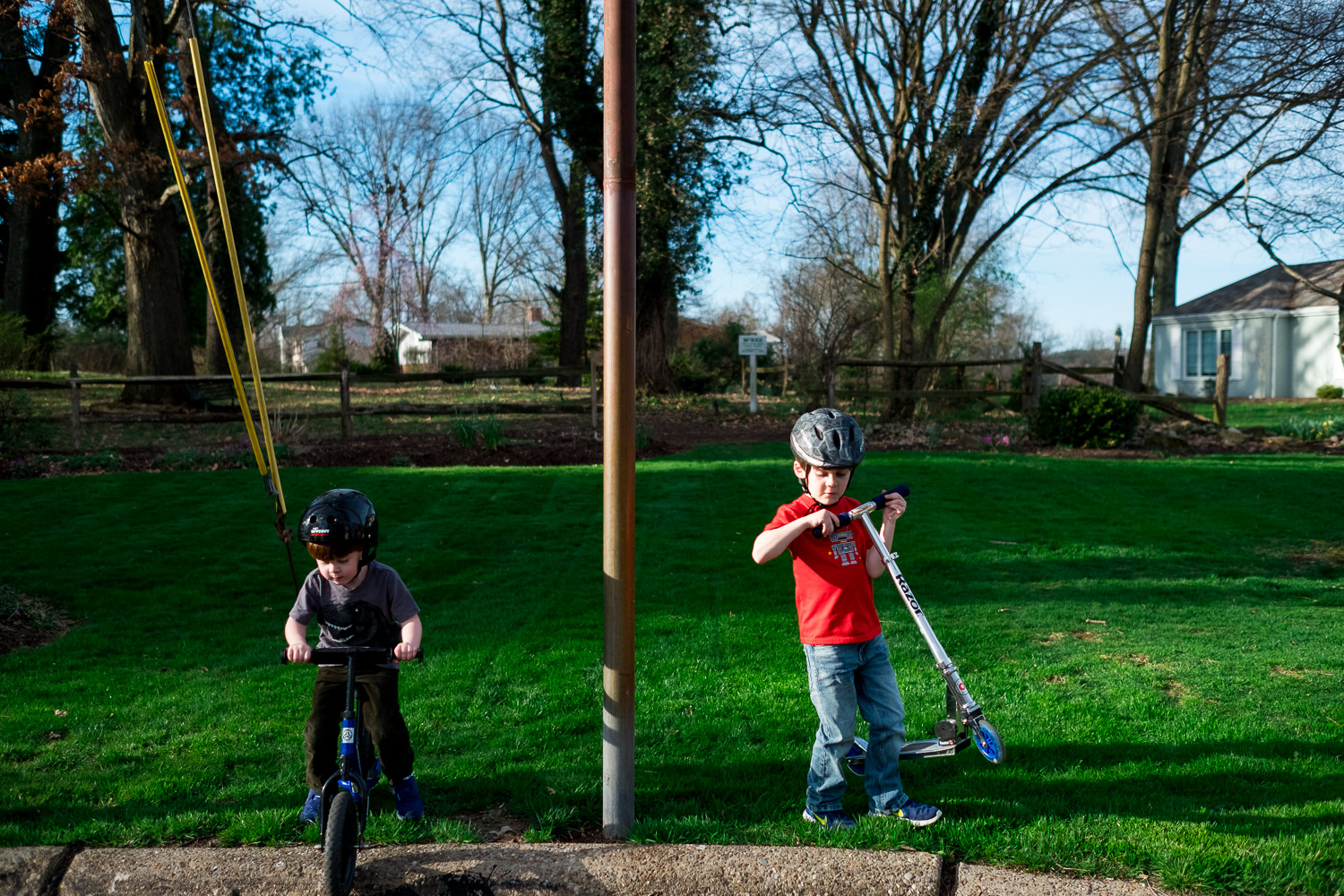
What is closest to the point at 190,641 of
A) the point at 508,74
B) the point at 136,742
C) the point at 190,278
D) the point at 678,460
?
the point at 136,742

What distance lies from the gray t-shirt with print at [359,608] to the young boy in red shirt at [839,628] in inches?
51.7

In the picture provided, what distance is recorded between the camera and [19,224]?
26.4m

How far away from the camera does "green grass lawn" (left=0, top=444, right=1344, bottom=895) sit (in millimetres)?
3490

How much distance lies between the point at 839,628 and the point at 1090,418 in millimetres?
13159

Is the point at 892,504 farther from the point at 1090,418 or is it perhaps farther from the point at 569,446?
the point at 1090,418

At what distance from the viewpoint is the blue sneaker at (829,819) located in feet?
11.3

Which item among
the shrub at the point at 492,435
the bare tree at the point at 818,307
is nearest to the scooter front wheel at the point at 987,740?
the shrub at the point at 492,435

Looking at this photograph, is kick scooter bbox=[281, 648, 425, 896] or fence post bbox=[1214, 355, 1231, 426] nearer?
kick scooter bbox=[281, 648, 425, 896]

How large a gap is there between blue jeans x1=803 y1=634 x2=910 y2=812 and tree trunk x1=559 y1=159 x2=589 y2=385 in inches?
969

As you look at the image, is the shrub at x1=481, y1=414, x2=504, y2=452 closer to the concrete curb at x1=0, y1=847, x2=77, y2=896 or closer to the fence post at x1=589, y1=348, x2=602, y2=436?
the fence post at x1=589, y1=348, x2=602, y2=436

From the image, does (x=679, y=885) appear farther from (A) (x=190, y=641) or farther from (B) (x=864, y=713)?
(A) (x=190, y=641)

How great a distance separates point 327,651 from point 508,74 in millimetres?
27596

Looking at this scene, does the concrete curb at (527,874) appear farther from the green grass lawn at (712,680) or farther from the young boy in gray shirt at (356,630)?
the young boy in gray shirt at (356,630)

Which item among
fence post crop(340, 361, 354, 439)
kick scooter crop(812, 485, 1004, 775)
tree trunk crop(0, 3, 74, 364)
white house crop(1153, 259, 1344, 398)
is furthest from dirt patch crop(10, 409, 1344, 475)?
white house crop(1153, 259, 1344, 398)
